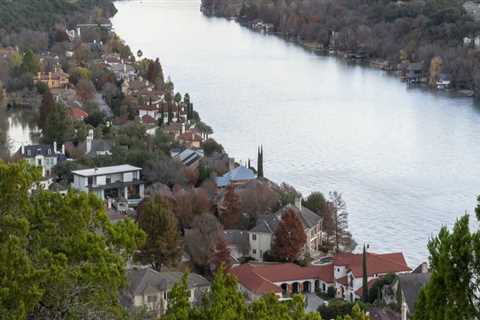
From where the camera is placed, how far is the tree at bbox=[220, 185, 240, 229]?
9.38 m

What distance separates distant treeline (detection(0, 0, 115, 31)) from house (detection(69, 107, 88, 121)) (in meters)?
9.19

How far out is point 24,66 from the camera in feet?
58.0

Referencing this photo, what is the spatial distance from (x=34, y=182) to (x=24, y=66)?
1455 cm

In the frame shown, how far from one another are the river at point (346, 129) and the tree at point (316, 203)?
13.3 inches

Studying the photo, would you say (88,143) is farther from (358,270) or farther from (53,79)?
(53,79)

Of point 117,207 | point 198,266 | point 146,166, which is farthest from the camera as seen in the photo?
point 146,166

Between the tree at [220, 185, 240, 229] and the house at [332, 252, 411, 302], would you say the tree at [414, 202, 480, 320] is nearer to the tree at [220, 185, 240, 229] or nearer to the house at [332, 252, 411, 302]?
the house at [332, 252, 411, 302]

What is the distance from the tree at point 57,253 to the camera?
3.07 meters

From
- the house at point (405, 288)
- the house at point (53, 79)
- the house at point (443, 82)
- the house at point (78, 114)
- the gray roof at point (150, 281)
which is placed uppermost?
the gray roof at point (150, 281)

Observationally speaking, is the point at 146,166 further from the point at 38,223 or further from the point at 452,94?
the point at 452,94

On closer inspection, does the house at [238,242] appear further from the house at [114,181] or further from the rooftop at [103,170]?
the rooftop at [103,170]

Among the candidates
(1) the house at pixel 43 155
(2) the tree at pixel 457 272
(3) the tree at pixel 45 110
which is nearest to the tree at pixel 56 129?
(3) the tree at pixel 45 110

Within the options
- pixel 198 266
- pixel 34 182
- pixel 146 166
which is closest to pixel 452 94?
pixel 146 166

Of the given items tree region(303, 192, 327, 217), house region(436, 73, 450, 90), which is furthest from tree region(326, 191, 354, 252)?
house region(436, 73, 450, 90)
